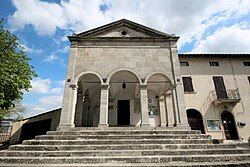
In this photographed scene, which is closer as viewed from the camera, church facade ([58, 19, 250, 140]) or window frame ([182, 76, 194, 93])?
church facade ([58, 19, 250, 140])

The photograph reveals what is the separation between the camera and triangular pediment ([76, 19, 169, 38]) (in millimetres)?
11935

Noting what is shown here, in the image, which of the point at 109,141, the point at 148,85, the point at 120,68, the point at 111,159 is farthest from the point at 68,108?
the point at 148,85

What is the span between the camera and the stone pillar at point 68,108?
367 inches

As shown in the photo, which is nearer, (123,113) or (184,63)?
(123,113)

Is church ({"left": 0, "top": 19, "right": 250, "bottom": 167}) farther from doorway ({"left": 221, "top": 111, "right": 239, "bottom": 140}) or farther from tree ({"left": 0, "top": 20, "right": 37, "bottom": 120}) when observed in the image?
tree ({"left": 0, "top": 20, "right": 37, "bottom": 120})

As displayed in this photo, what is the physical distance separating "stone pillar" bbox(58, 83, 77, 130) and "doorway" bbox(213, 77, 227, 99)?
13002 millimetres

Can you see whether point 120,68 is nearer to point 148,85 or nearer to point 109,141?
point 148,85

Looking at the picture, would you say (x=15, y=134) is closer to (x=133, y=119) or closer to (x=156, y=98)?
(x=133, y=119)

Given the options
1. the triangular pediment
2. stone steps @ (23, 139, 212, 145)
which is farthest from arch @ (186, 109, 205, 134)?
stone steps @ (23, 139, 212, 145)

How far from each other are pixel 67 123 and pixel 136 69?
5.27 m

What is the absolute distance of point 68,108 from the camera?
9703 millimetres

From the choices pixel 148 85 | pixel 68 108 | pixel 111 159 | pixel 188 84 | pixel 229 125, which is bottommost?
pixel 111 159

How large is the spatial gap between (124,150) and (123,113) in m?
8.24

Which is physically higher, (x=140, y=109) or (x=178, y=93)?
(x=178, y=93)
